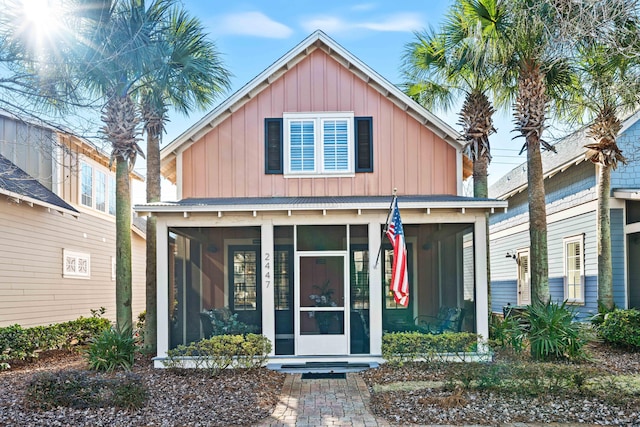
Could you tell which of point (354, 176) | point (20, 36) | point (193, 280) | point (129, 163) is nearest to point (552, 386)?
point (354, 176)

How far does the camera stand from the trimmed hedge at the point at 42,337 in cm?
1110

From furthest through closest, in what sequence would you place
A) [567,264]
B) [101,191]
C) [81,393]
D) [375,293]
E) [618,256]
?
[101,191] < [567,264] < [618,256] < [375,293] < [81,393]

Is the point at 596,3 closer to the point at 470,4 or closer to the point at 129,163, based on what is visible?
the point at 470,4

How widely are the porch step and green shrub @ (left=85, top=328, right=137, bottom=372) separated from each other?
2.65m

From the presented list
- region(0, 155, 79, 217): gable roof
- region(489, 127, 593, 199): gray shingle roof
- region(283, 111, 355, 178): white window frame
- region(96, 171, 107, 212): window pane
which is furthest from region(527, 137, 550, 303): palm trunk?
region(96, 171, 107, 212): window pane

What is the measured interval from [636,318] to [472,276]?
347cm

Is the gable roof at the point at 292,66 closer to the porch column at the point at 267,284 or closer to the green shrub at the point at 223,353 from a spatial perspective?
the porch column at the point at 267,284

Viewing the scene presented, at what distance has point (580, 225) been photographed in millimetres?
14742

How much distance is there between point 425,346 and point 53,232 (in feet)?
32.0

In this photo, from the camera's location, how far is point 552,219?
16.6 m

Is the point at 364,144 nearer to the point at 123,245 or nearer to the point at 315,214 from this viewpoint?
the point at 315,214

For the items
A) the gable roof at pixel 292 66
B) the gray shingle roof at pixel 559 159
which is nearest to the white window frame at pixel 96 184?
the gable roof at pixel 292 66

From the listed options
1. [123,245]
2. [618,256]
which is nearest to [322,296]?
[123,245]

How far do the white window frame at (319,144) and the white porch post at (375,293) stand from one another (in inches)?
74.9
